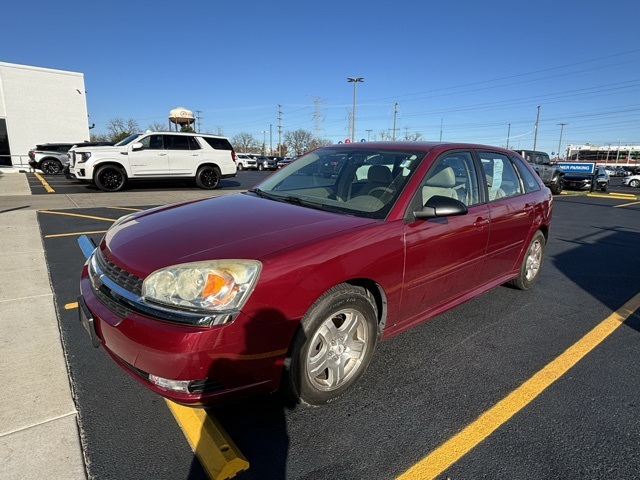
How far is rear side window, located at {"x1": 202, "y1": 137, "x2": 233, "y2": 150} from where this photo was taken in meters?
14.5

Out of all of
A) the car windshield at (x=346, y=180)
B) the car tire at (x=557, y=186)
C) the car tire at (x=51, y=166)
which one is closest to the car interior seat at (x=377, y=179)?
the car windshield at (x=346, y=180)

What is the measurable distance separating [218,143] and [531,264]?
12.6 metres

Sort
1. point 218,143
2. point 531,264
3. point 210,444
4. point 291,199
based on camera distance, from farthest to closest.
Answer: point 218,143
point 531,264
point 291,199
point 210,444

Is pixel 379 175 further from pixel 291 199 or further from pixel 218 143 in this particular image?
pixel 218 143

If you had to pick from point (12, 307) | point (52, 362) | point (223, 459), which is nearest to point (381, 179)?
point (223, 459)

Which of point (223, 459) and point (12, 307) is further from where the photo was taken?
point (12, 307)

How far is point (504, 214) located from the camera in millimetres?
3646

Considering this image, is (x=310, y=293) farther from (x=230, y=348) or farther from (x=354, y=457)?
(x=354, y=457)

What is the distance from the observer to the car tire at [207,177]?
14414 millimetres

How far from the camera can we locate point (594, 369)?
2.87 metres

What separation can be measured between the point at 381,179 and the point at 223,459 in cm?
215

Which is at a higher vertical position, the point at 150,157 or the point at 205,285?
the point at 150,157

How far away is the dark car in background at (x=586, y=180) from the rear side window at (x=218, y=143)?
58.8 feet

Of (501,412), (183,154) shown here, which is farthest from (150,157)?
(501,412)
